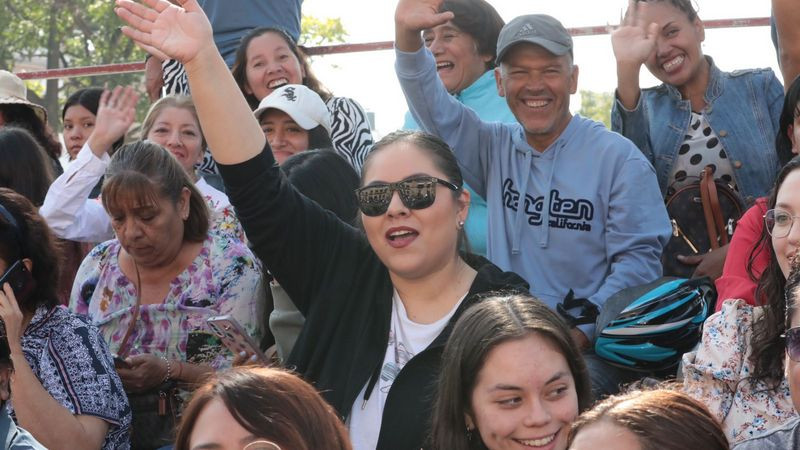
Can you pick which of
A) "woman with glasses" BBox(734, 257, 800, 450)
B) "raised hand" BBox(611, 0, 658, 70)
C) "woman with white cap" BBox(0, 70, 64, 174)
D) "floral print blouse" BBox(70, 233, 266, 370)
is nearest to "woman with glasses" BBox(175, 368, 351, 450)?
"woman with glasses" BBox(734, 257, 800, 450)

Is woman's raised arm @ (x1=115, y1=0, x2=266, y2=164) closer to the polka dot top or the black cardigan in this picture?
the black cardigan

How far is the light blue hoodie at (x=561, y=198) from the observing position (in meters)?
4.77

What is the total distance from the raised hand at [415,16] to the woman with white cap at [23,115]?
2854mm

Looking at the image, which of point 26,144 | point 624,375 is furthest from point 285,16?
point 624,375

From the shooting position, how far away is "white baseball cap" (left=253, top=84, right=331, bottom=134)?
570 centimetres

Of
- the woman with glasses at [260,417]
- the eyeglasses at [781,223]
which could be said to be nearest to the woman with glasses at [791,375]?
the eyeglasses at [781,223]

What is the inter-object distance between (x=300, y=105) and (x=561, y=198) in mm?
1451

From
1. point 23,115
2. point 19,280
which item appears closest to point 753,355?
point 19,280

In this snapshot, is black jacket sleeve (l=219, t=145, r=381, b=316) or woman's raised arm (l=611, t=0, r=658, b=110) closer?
black jacket sleeve (l=219, t=145, r=381, b=316)

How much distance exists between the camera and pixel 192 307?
16.3 feet

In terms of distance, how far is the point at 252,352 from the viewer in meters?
4.32

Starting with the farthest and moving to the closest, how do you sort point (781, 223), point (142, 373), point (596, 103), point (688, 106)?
point (596, 103) < point (688, 106) < point (142, 373) < point (781, 223)

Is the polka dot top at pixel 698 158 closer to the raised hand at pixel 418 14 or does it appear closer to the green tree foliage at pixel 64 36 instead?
the raised hand at pixel 418 14

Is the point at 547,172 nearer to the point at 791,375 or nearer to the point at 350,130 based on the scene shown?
the point at 350,130
